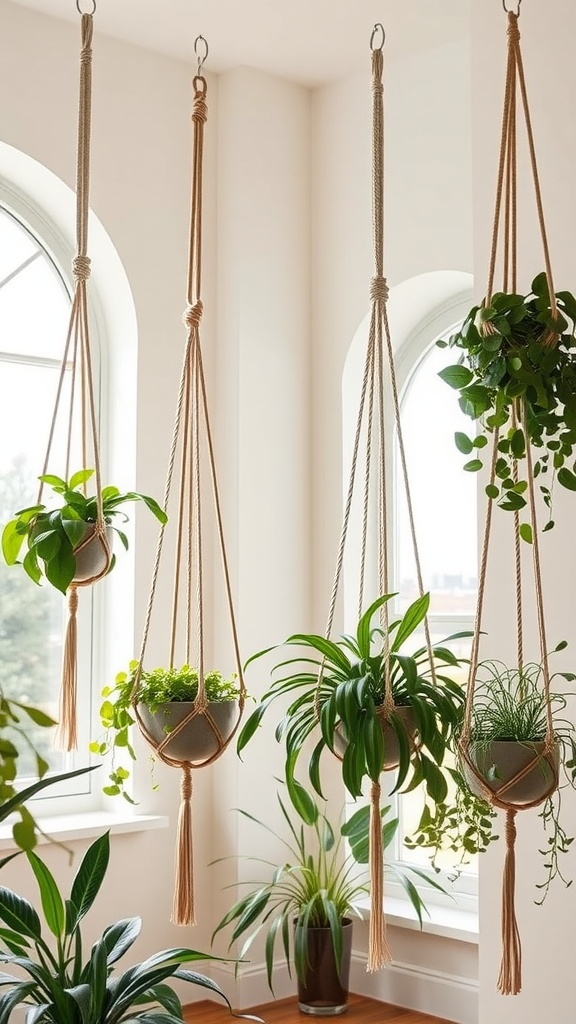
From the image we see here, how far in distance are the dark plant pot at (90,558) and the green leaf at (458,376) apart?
70 centimetres

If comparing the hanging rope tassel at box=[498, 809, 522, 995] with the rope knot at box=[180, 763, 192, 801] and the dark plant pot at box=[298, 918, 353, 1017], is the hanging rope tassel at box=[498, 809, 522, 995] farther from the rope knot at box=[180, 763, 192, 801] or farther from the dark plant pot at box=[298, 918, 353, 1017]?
the dark plant pot at box=[298, 918, 353, 1017]

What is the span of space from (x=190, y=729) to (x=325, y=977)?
5.60ft

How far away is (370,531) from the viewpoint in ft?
13.0

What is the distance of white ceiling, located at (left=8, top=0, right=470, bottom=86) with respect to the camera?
343 cm

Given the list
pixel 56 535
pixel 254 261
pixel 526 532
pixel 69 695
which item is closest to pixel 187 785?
pixel 69 695

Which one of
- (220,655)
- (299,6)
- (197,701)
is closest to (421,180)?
(299,6)

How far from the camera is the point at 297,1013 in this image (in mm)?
→ 3584

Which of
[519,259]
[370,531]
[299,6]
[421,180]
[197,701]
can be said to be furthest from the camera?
[370,531]

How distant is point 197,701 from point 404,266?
2018 millimetres

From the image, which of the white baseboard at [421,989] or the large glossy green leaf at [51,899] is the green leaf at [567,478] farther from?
the white baseboard at [421,989]

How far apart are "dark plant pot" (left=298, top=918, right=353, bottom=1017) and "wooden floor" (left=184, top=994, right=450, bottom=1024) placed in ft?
0.13

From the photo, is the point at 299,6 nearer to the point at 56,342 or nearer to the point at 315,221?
the point at 315,221

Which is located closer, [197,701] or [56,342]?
[197,701]

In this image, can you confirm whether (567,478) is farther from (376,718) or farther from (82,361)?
(82,361)
